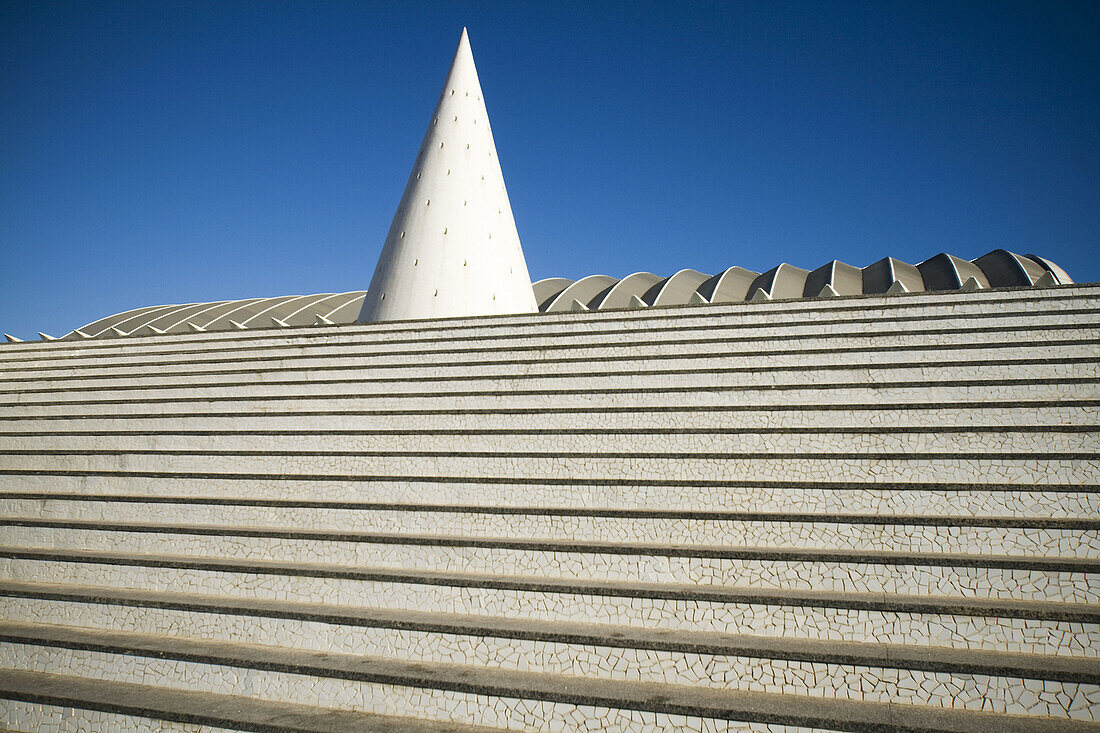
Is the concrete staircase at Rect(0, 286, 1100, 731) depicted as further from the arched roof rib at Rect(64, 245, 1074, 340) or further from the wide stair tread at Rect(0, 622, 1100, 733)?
the arched roof rib at Rect(64, 245, 1074, 340)

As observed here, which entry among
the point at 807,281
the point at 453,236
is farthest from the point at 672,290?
the point at 453,236

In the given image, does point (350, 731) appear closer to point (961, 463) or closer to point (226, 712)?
point (226, 712)

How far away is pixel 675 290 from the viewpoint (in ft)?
50.8

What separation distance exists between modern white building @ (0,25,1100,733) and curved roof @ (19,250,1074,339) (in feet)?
19.3

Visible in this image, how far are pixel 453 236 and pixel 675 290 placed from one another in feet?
23.9

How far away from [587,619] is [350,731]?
1.24m

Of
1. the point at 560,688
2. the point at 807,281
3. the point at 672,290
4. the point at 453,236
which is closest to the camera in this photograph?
the point at 560,688

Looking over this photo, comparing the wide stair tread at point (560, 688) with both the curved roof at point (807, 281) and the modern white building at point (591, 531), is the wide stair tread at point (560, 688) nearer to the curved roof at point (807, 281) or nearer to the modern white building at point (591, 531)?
the modern white building at point (591, 531)

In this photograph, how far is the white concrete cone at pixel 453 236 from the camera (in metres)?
9.76

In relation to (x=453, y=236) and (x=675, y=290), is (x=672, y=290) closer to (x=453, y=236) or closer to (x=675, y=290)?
(x=675, y=290)

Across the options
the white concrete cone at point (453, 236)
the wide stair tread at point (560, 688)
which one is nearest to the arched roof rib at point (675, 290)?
the white concrete cone at point (453, 236)

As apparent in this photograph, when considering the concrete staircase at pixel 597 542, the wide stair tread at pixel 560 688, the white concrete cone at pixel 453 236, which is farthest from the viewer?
the white concrete cone at pixel 453 236

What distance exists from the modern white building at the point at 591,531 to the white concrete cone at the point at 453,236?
290 cm

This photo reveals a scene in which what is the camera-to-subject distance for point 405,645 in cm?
320
